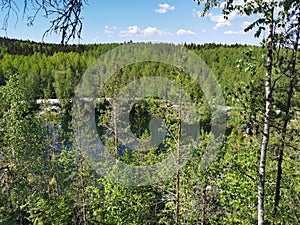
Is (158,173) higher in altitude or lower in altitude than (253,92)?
lower

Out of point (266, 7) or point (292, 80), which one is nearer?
point (266, 7)

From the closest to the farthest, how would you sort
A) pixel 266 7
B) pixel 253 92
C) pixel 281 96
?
1. pixel 266 7
2. pixel 253 92
3. pixel 281 96

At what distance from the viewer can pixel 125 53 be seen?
64.0 metres

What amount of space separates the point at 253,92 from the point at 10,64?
180 feet

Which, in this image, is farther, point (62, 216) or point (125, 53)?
point (125, 53)

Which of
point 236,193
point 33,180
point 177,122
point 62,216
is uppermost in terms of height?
point 177,122

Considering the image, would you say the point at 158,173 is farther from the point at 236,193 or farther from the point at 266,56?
the point at 266,56

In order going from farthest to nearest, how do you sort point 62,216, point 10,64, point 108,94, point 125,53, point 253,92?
point 125,53 → point 10,64 → point 108,94 → point 62,216 → point 253,92

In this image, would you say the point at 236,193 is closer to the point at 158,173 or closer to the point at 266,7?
the point at 158,173

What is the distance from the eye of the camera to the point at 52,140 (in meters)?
12.5

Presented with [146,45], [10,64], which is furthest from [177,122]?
[146,45]

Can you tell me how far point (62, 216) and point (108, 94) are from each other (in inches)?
191

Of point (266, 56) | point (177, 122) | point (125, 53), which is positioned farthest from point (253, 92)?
point (125, 53)

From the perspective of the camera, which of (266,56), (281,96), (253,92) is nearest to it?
(266,56)
